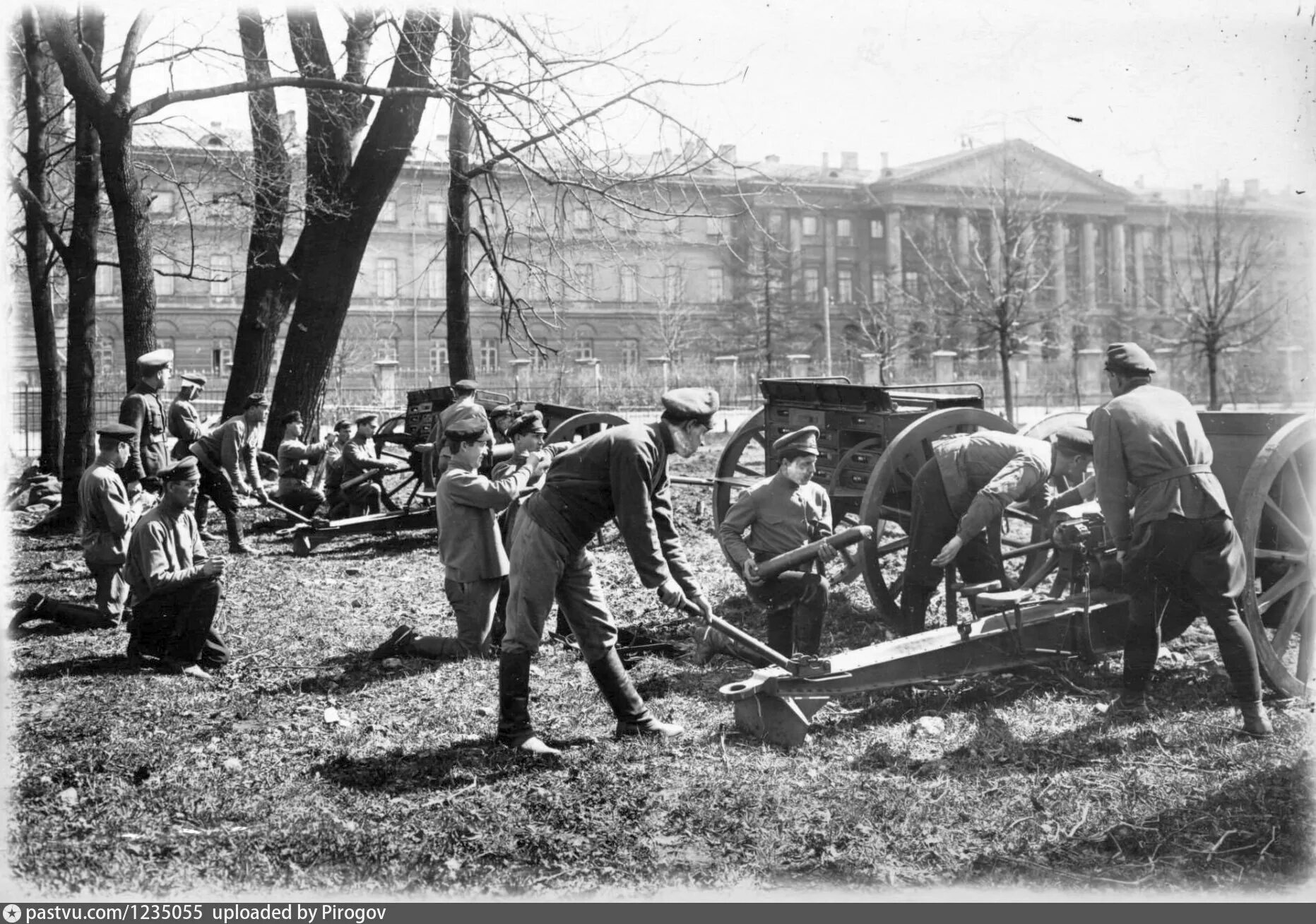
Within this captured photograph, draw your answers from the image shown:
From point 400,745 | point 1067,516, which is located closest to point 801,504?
point 1067,516

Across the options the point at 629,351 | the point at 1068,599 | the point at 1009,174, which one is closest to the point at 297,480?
the point at 1068,599

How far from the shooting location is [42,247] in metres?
17.3

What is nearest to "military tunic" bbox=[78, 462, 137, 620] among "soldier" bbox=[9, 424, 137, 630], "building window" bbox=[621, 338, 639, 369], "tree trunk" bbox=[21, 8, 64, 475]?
"soldier" bbox=[9, 424, 137, 630]

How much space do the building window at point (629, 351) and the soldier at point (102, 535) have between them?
45.9 m

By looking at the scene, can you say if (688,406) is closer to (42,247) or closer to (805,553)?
(805,553)

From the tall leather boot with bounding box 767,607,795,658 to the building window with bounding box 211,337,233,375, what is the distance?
4822cm

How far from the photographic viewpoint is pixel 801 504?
6625 millimetres

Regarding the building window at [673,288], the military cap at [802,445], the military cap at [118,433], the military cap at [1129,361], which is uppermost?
the building window at [673,288]

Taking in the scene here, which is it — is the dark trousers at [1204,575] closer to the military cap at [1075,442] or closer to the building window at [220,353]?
the military cap at [1075,442]

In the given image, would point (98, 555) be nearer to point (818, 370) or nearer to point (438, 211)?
point (818, 370)

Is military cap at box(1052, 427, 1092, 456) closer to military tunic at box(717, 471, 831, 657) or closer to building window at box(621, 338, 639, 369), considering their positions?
military tunic at box(717, 471, 831, 657)

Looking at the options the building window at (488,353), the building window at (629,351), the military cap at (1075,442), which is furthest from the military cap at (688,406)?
the building window at (629,351)

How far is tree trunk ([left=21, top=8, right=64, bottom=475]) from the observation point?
1430 centimetres

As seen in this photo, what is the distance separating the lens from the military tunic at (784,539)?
21.3ft
